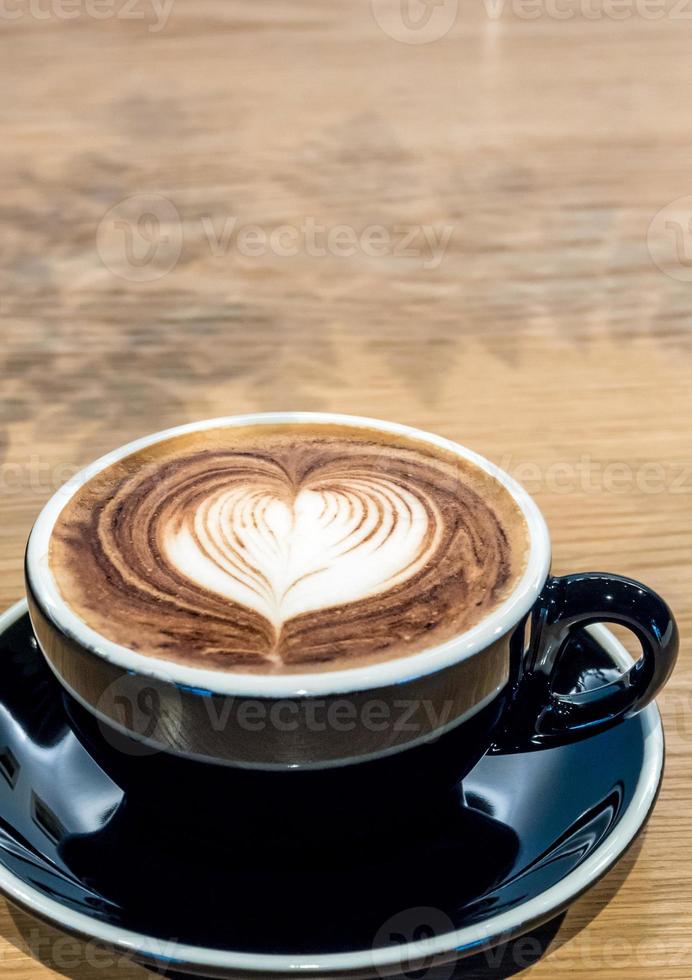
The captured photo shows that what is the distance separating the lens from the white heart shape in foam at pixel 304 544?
0.61 meters

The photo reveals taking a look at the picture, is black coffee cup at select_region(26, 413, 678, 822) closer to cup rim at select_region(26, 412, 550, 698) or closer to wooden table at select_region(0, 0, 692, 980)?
cup rim at select_region(26, 412, 550, 698)

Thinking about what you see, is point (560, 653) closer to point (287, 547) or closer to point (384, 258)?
point (287, 547)

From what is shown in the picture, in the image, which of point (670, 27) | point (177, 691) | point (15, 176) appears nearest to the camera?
point (177, 691)

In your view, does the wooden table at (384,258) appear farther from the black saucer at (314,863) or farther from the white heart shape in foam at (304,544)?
the white heart shape in foam at (304,544)

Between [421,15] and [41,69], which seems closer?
[41,69]

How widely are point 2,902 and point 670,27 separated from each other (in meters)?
2.16

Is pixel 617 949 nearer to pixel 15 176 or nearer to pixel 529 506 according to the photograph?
pixel 529 506

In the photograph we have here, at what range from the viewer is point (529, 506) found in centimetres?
67

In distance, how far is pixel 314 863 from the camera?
23.2 inches

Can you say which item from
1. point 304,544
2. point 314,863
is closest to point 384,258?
point 304,544

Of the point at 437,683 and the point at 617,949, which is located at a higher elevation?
the point at 437,683

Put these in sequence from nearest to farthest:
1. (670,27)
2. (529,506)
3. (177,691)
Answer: (177,691) < (529,506) < (670,27)

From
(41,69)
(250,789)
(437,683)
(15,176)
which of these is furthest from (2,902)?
(41,69)

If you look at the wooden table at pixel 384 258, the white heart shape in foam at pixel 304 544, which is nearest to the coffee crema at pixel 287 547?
the white heart shape in foam at pixel 304 544
